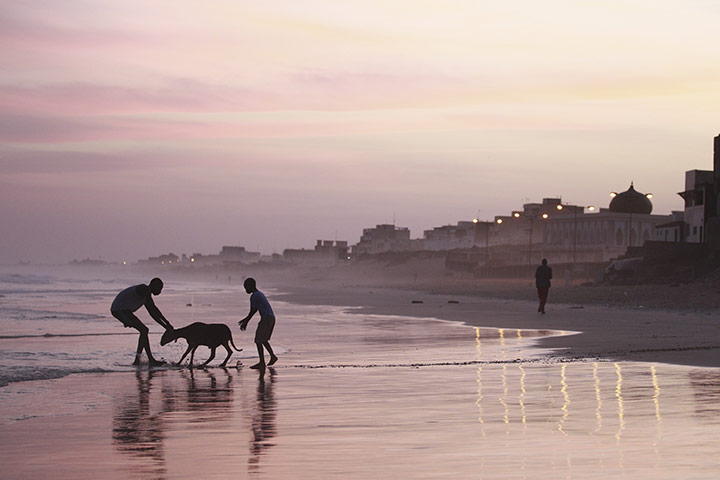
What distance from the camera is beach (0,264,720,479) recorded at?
23.0 ft

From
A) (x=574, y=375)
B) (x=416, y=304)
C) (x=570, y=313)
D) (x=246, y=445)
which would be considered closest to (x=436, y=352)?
(x=574, y=375)

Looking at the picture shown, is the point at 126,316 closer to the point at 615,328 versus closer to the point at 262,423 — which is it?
the point at 262,423

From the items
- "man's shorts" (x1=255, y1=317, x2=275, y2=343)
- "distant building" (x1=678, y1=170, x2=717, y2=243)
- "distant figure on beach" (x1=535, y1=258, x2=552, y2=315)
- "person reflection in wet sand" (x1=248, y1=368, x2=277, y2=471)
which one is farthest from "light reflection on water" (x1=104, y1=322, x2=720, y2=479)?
"distant building" (x1=678, y1=170, x2=717, y2=243)

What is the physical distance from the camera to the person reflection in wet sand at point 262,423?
7491 mm

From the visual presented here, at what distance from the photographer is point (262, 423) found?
925 cm

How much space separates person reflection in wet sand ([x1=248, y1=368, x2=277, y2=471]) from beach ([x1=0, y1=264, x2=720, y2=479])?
32mm

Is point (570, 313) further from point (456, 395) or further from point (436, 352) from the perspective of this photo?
point (456, 395)

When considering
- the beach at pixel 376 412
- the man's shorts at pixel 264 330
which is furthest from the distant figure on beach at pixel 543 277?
the man's shorts at pixel 264 330

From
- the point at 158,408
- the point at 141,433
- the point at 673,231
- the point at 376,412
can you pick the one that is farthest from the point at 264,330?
the point at 673,231

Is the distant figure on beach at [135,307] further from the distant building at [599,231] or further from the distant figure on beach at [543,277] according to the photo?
the distant building at [599,231]

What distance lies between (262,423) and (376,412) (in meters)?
1.37

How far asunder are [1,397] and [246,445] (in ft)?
17.1

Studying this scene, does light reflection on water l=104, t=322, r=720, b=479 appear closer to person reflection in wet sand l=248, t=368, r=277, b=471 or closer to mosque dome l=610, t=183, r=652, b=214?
person reflection in wet sand l=248, t=368, r=277, b=471

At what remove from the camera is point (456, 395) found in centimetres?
1117
